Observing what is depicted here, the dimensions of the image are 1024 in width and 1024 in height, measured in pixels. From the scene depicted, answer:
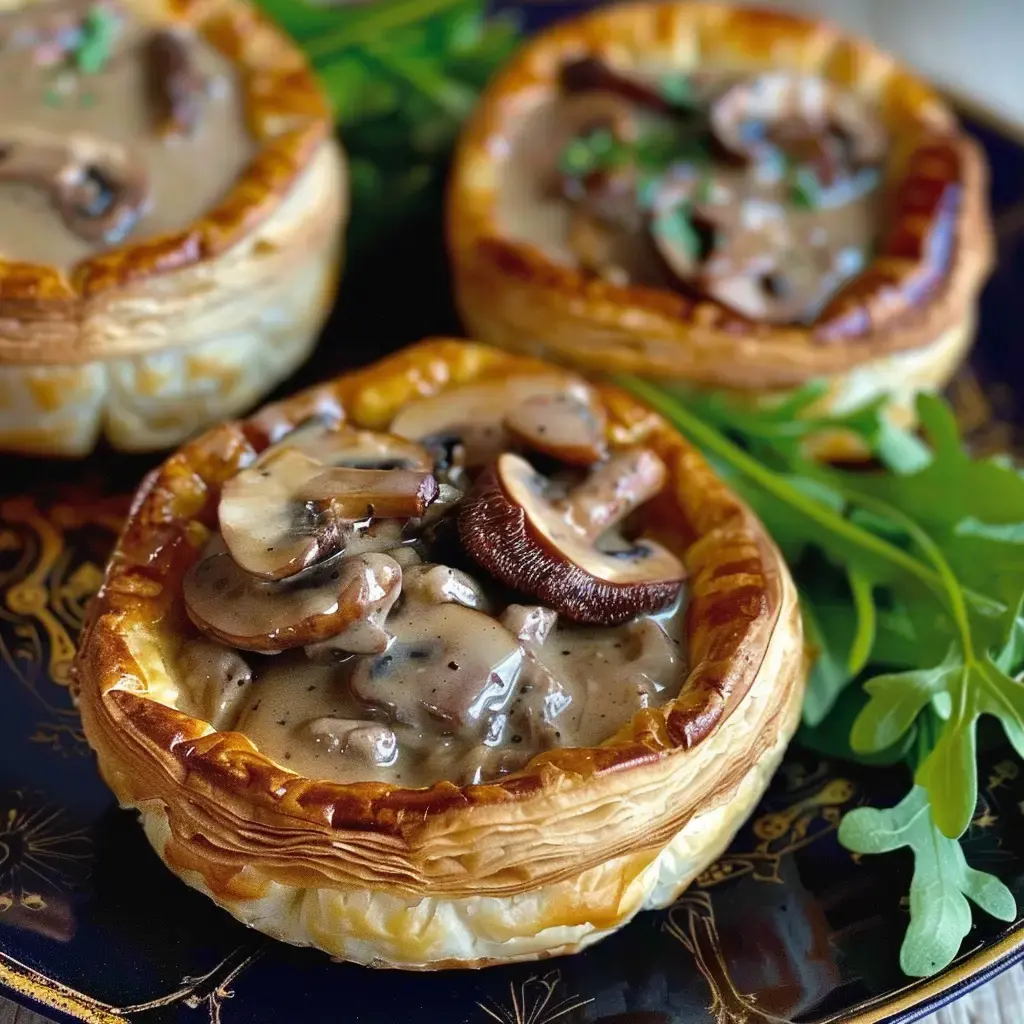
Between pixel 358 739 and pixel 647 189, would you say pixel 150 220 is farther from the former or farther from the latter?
pixel 358 739

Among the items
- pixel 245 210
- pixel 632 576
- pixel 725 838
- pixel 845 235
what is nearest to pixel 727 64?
pixel 845 235

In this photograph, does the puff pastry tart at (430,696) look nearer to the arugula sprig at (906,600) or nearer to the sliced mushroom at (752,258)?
the arugula sprig at (906,600)

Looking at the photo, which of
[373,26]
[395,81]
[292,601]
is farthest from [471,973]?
[373,26]

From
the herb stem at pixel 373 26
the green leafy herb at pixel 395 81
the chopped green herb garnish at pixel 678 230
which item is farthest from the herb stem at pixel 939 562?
the herb stem at pixel 373 26

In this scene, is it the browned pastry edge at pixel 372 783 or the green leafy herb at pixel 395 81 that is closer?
the browned pastry edge at pixel 372 783

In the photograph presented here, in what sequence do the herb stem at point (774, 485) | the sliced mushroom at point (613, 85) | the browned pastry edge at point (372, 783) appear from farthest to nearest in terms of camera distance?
1. the sliced mushroom at point (613, 85)
2. the herb stem at point (774, 485)
3. the browned pastry edge at point (372, 783)

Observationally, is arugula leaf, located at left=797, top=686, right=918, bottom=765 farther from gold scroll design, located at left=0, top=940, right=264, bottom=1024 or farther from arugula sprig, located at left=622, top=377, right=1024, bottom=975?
gold scroll design, located at left=0, top=940, right=264, bottom=1024
